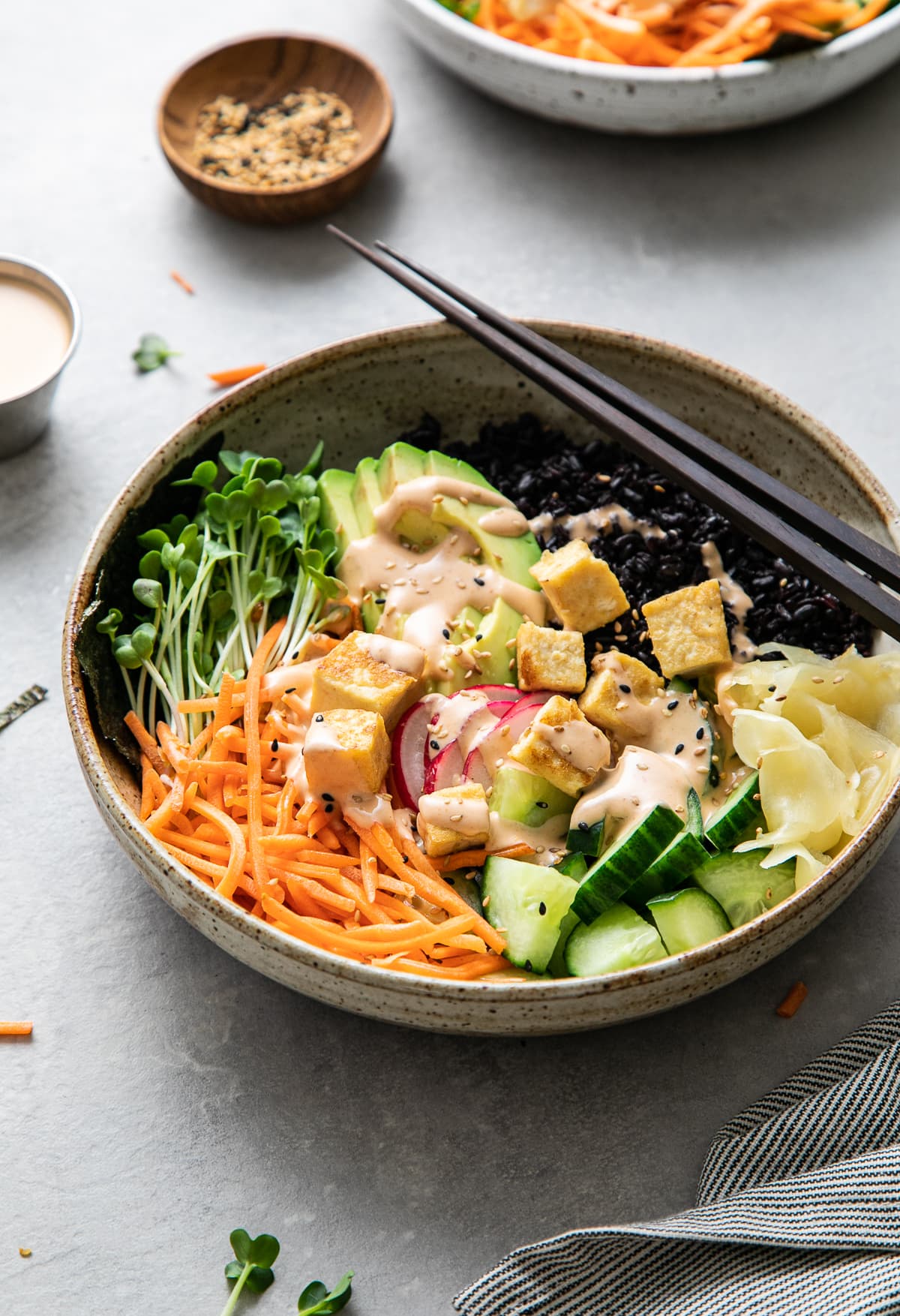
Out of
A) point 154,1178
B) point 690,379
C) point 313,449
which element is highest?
point 690,379

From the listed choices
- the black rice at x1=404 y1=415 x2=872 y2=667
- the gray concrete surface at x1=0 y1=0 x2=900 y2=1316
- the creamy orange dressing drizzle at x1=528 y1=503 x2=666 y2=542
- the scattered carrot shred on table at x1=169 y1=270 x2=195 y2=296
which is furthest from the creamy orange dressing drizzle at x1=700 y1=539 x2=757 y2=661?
the scattered carrot shred on table at x1=169 y1=270 x2=195 y2=296

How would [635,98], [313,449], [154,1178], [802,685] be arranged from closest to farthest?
[154,1178]
[802,685]
[313,449]
[635,98]

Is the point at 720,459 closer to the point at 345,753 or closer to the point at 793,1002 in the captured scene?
the point at 345,753

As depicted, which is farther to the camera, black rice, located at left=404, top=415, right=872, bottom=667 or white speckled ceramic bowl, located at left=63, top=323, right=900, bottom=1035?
black rice, located at left=404, top=415, right=872, bottom=667

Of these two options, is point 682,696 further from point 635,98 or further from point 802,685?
point 635,98

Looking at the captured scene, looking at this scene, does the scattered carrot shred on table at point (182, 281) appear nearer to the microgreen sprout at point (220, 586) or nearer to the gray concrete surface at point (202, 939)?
the gray concrete surface at point (202, 939)

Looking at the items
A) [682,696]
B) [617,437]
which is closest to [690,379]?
[617,437]

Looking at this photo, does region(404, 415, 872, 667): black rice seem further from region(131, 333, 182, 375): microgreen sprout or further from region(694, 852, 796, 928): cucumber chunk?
region(131, 333, 182, 375): microgreen sprout
